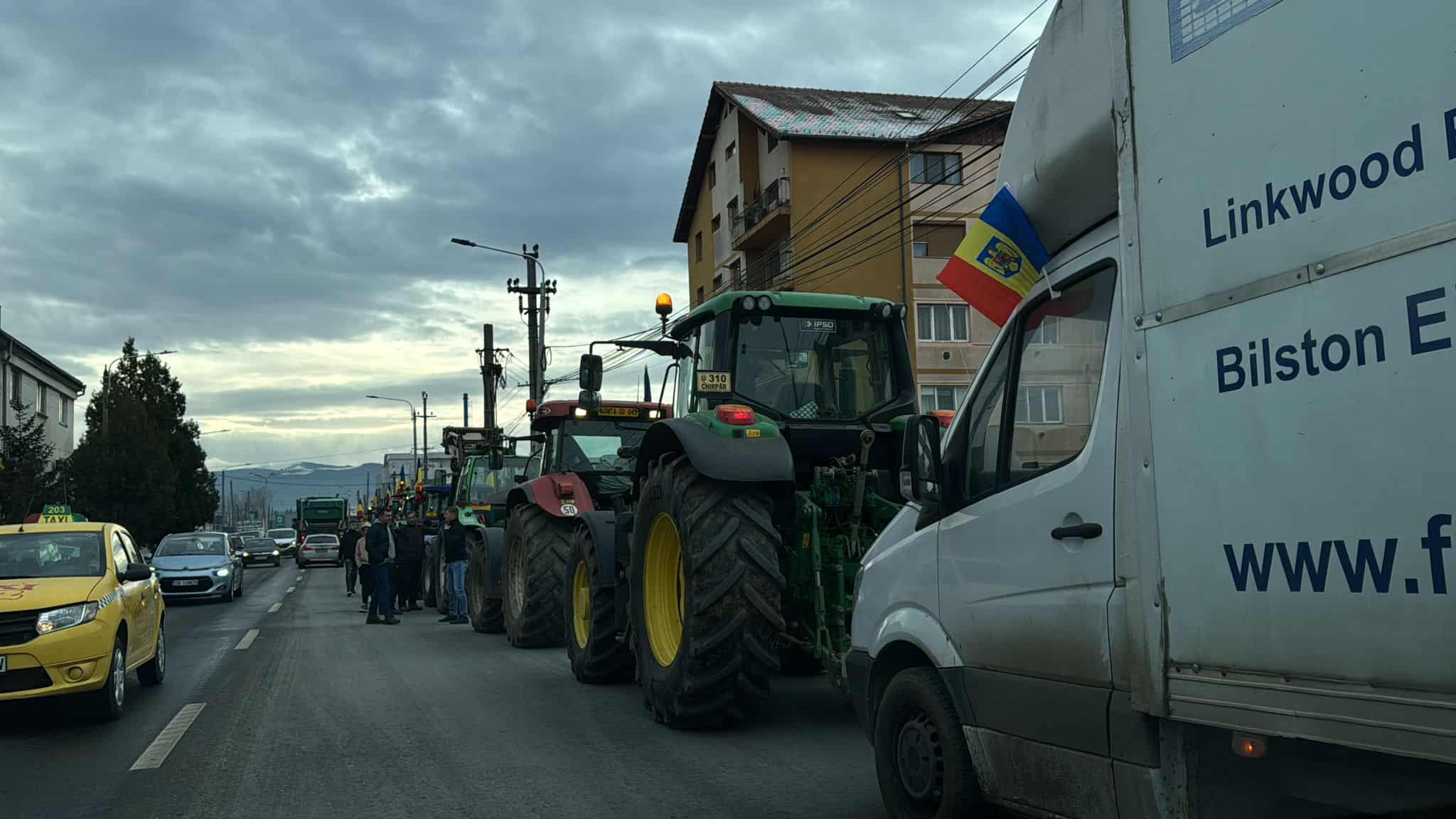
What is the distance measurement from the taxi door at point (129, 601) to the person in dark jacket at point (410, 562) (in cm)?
958

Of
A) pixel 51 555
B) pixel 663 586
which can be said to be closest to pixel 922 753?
pixel 663 586

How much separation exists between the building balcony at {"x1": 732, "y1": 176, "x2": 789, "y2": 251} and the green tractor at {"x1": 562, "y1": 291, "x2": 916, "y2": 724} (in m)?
27.6

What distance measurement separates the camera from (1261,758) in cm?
313

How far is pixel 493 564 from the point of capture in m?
15.3

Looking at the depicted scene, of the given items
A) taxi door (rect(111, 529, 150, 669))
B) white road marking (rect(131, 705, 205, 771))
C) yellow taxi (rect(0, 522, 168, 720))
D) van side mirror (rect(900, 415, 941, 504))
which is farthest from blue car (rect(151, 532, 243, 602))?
van side mirror (rect(900, 415, 941, 504))

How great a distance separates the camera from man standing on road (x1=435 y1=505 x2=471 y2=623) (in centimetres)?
1767

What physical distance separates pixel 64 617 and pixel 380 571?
949 cm

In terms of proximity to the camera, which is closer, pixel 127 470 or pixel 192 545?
pixel 192 545

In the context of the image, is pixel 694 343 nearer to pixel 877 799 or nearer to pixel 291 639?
pixel 877 799

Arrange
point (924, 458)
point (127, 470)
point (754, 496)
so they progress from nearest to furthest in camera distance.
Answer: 1. point (924, 458)
2. point (754, 496)
3. point (127, 470)

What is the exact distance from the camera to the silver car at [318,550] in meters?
47.6

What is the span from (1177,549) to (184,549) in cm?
2419

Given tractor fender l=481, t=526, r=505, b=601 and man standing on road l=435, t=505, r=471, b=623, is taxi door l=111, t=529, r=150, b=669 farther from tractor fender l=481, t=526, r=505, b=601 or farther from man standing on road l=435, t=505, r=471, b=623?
man standing on road l=435, t=505, r=471, b=623

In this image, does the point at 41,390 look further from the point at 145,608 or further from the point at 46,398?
the point at 145,608
